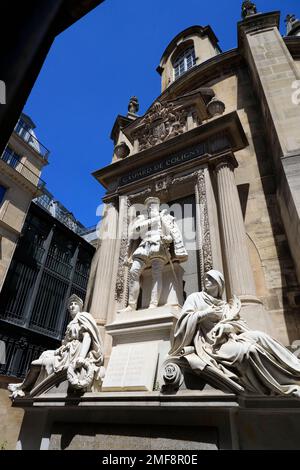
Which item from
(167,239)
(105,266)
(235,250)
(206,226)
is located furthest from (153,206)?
(235,250)

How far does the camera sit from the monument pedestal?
185 inches

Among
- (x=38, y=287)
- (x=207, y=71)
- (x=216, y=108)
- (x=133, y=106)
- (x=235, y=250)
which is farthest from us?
(x=38, y=287)

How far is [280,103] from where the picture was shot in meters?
7.36

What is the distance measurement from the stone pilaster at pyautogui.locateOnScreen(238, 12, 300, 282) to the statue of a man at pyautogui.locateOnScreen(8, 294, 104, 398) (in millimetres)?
4529

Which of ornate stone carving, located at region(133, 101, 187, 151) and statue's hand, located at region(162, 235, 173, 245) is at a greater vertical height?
ornate stone carving, located at region(133, 101, 187, 151)

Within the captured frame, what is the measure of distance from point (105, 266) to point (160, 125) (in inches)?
208

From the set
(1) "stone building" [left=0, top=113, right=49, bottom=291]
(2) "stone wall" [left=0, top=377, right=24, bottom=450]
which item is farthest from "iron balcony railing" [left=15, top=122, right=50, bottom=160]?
(2) "stone wall" [left=0, top=377, right=24, bottom=450]

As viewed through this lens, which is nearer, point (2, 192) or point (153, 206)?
point (153, 206)

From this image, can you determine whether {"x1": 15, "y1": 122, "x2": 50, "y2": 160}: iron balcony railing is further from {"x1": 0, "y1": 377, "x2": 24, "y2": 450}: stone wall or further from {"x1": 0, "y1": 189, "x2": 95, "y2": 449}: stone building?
{"x1": 0, "y1": 377, "x2": 24, "y2": 450}: stone wall

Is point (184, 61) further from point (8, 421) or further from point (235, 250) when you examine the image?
point (8, 421)

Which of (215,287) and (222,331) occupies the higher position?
(215,287)

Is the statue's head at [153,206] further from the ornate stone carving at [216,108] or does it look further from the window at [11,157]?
the window at [11,157]

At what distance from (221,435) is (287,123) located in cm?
666

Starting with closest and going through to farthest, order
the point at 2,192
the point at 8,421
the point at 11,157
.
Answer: the point at 8,421, the point at 2,192, the point at 11,157
